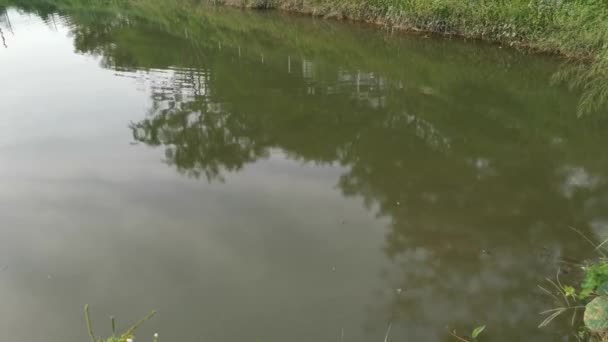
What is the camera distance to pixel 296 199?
452cm

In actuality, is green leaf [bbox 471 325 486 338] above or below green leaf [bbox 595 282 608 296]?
Result: below

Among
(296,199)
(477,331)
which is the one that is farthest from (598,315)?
(296,199)

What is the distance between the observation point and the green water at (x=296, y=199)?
3160 millimetres

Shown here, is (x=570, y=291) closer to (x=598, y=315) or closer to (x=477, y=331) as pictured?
(x=598, y=315)

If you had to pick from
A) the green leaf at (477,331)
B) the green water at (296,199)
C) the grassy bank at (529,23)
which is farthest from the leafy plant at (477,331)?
the grassy bank at (529,23)

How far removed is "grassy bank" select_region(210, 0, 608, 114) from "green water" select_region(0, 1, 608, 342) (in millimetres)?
432

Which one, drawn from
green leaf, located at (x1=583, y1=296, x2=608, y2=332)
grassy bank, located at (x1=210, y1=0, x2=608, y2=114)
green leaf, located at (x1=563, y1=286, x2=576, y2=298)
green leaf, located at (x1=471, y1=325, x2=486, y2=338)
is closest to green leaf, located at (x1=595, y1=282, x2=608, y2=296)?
green leaf, located at (x1=583, y1=296, x2=608, y2=332)

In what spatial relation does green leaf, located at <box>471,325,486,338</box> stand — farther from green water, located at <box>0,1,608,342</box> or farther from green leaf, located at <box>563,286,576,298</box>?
green leaf, located at <box>563,286,576,298</box>

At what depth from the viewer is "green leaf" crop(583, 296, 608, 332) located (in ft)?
8.20

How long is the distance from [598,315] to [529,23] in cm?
819

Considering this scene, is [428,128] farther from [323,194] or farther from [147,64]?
[147,64]

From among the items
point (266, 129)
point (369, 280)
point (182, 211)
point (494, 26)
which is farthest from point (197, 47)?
point (369, 280)

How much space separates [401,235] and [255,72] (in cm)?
582

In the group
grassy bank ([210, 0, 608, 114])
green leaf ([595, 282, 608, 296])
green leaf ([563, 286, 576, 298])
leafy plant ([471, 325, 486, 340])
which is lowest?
leafy plant ([471, 325, 486, 340])
